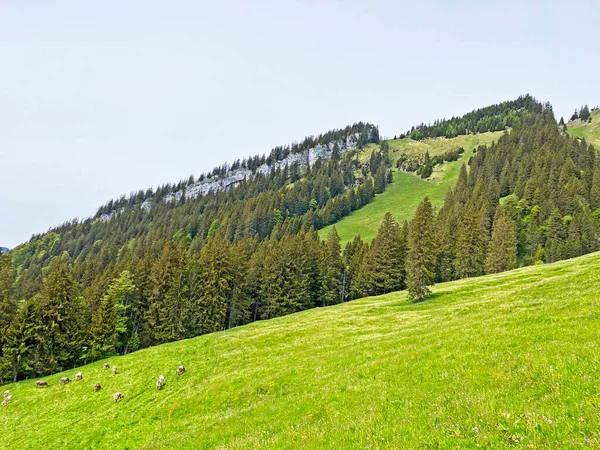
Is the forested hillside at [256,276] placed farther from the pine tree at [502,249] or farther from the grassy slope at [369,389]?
the grassy slope at [369,389]

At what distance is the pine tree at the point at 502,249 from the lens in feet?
291

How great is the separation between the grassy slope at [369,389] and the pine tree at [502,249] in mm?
46099

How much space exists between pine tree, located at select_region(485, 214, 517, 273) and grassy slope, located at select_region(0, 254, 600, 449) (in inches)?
1815

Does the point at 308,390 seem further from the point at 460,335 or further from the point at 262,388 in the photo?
the point at 460,335

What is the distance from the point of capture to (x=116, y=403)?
32531 mm

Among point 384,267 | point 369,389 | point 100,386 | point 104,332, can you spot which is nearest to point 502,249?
point 384,267

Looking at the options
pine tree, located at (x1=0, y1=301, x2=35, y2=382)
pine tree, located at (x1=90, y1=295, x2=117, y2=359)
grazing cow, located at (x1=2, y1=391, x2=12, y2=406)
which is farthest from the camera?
pine tree, located at (x1=90, y1=295, x2=117, y2=359)

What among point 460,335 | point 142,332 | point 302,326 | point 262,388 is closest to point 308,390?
point 262,388

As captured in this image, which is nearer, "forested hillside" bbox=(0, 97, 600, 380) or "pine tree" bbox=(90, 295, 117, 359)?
"forested hillside" bbox=(0, 97, 600, 380)

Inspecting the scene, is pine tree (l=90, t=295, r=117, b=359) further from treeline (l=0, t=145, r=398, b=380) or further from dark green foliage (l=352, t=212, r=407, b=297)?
dark green foliage (l=352, t=212, r=407, b=297)

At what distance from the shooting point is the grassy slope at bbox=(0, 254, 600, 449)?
410 inches

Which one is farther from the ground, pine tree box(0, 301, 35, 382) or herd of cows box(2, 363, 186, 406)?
pine tree box(0, 301, 35, 382)

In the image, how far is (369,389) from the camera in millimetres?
18016

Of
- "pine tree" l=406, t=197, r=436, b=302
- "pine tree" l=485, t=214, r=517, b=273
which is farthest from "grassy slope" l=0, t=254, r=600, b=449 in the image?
"pine tree" l=485, t=214, r=517, b=273
